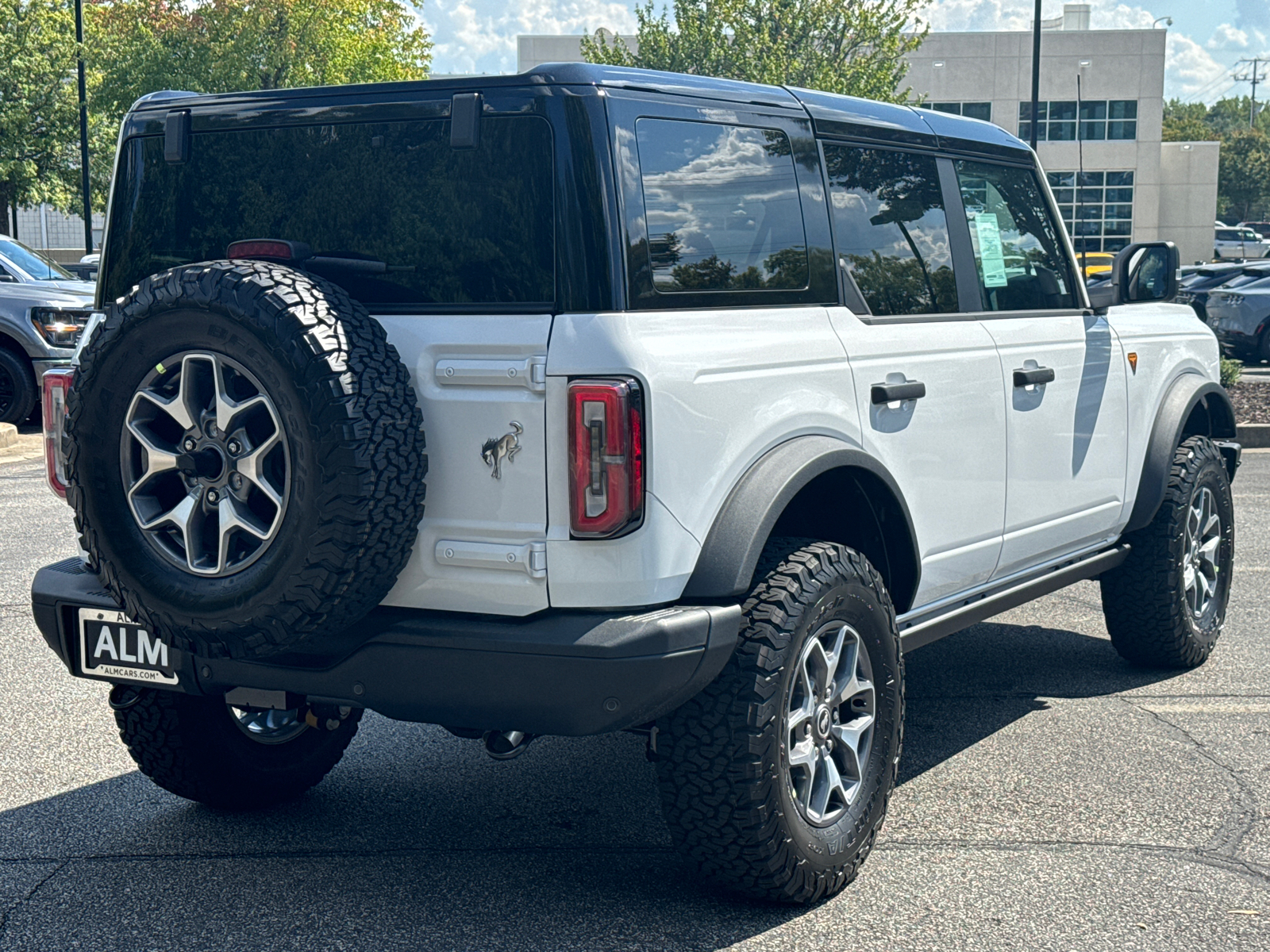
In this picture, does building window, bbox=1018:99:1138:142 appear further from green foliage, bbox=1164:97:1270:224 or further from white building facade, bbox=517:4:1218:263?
green foliage, bbox=1164:97:1270:224

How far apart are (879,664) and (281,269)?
186 centimetres

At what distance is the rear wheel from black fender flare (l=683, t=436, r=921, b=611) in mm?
12151

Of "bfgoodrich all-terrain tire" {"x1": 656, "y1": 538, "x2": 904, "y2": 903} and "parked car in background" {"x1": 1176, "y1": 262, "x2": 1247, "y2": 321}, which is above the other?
"parked car in background" {"x1": 1176, "y1": 262, "x2": 1247, "y2": 321}

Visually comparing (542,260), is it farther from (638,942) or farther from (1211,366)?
(1211,366)

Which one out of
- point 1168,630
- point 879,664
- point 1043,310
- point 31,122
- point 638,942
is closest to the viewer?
point 638,942

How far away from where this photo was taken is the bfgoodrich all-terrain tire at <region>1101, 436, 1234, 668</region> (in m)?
5.70

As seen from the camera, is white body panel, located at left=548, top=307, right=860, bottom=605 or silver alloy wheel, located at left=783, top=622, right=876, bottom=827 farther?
silver alloy wheel, located at left=783, top=622, right=876, bottom=827

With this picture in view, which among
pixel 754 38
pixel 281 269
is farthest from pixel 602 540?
pixel 754 38

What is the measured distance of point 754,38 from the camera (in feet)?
159

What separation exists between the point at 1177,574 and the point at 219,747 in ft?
12.1

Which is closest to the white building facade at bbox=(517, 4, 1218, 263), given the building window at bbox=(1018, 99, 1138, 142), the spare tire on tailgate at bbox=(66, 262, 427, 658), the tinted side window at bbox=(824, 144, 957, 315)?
the building window at bbox=(1018, 99, 1138, 142)

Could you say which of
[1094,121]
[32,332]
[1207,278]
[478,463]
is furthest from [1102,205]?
[478,463]

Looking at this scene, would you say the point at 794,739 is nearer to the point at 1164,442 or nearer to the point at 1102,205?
the point at 1164,442

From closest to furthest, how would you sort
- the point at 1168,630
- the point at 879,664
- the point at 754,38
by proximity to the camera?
1. the point at 879,664
2. the point at 1168,630
3. the point at 754,38
